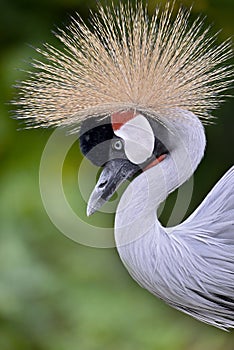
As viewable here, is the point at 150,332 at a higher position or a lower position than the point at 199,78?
lower

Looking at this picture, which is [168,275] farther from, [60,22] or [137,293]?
[60,22]

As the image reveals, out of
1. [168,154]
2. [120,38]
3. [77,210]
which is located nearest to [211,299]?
[168,154]

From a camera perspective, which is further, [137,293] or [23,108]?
[137,293]

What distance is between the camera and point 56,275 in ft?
9.48

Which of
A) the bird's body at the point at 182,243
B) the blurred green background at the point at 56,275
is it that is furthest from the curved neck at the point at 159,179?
the blurred green background at the point at 56,275

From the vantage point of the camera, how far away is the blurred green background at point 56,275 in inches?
111

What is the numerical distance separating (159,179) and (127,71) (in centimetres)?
20

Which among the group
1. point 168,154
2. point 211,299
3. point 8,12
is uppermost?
point 8,12

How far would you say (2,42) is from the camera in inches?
119

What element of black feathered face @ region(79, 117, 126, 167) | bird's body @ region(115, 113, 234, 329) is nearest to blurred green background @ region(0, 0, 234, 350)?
bird's body @ region(115, 113, 234, 329)

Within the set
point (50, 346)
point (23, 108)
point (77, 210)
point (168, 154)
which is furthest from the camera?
point (50, 346)

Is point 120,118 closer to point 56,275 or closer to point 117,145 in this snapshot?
point 117,145

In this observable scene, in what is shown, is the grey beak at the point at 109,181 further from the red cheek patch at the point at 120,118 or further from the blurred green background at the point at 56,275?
the blurred green background at the point at 56,275

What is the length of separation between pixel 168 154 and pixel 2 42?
160 cm
